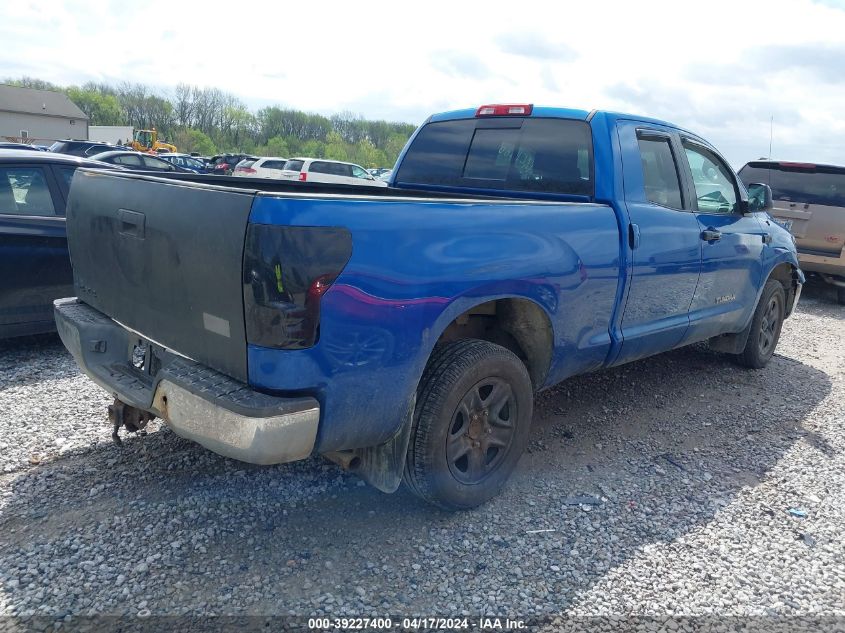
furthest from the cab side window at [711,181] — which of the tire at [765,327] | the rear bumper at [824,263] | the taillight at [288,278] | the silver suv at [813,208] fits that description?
the rear bumper at [824,263]

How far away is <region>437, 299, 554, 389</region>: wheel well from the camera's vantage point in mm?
3419

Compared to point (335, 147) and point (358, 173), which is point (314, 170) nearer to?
point (358, 173)

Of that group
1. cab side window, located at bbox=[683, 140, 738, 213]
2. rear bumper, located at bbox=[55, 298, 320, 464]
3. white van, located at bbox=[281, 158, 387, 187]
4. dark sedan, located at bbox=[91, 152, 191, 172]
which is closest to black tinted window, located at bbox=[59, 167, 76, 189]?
rear bumper, located at bbox=[55, 298, 320, 464]

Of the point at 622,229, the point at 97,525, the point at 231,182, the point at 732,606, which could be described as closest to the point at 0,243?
the point at 231,182

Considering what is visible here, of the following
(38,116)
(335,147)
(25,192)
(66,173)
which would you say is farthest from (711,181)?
(335,147)

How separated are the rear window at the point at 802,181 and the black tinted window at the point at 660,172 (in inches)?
223

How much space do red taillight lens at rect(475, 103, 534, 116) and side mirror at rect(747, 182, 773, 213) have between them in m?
2.12

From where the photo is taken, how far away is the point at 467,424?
324cm

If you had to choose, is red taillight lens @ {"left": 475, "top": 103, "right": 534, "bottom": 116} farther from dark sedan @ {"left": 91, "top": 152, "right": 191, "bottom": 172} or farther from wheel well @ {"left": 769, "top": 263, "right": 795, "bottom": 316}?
dark sedan @ {"left": 91, "top": 152, "right": 191, "bottom": 172}

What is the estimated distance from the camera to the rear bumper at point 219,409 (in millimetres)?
2391

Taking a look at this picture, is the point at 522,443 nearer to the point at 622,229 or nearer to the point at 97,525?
the point at 622,229

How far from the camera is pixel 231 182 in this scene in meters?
3.94

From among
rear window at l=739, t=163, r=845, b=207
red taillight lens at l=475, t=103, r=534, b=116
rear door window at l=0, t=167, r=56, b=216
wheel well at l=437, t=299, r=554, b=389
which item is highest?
red taillight lens at l=475, t=103, r=534, b=116

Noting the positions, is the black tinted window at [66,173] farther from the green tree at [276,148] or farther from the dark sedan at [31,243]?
the green tree at [276,148]
